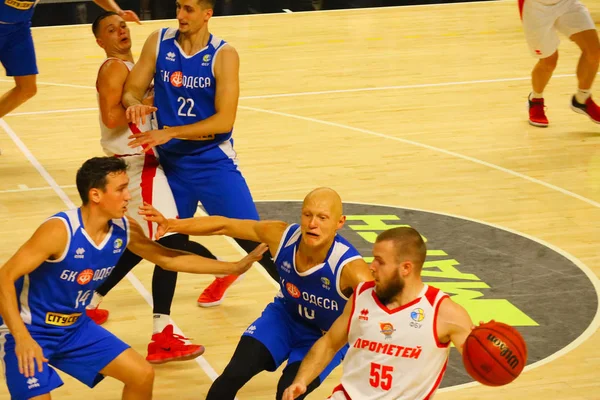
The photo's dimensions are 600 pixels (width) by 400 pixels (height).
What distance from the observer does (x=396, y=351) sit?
5051 millimetres

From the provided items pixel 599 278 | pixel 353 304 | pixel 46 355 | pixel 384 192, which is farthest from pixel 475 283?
pixel 46 355

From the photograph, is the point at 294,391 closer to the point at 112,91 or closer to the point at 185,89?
the point at 185,89

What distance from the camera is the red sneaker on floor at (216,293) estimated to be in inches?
305

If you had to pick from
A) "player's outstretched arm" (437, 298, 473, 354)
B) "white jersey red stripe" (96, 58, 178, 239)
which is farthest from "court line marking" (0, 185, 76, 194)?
"player's outstretched arm" (437, 298, 473, 354)

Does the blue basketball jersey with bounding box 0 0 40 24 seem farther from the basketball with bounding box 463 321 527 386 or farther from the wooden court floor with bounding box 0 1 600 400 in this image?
the basketball with bounding box 463 321 527 386

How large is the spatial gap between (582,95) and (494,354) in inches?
295

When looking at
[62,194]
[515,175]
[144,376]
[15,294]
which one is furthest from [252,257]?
[515,175]

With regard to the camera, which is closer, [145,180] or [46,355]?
[46,355]

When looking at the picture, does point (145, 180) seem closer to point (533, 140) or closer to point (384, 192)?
point (384, 192)

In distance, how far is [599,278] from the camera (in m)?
8.15

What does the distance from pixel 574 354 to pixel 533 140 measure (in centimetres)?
492

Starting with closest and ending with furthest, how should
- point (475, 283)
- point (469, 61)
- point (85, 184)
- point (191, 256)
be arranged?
point (85, 184) < point (191, 256) < point (475, 283) < point (469, 61)

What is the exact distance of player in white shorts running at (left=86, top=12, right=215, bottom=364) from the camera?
22.7ft

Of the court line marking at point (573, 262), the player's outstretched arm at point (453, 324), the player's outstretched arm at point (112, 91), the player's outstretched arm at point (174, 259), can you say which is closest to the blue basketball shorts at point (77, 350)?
the player's outstretched arm at point (174, 259)
